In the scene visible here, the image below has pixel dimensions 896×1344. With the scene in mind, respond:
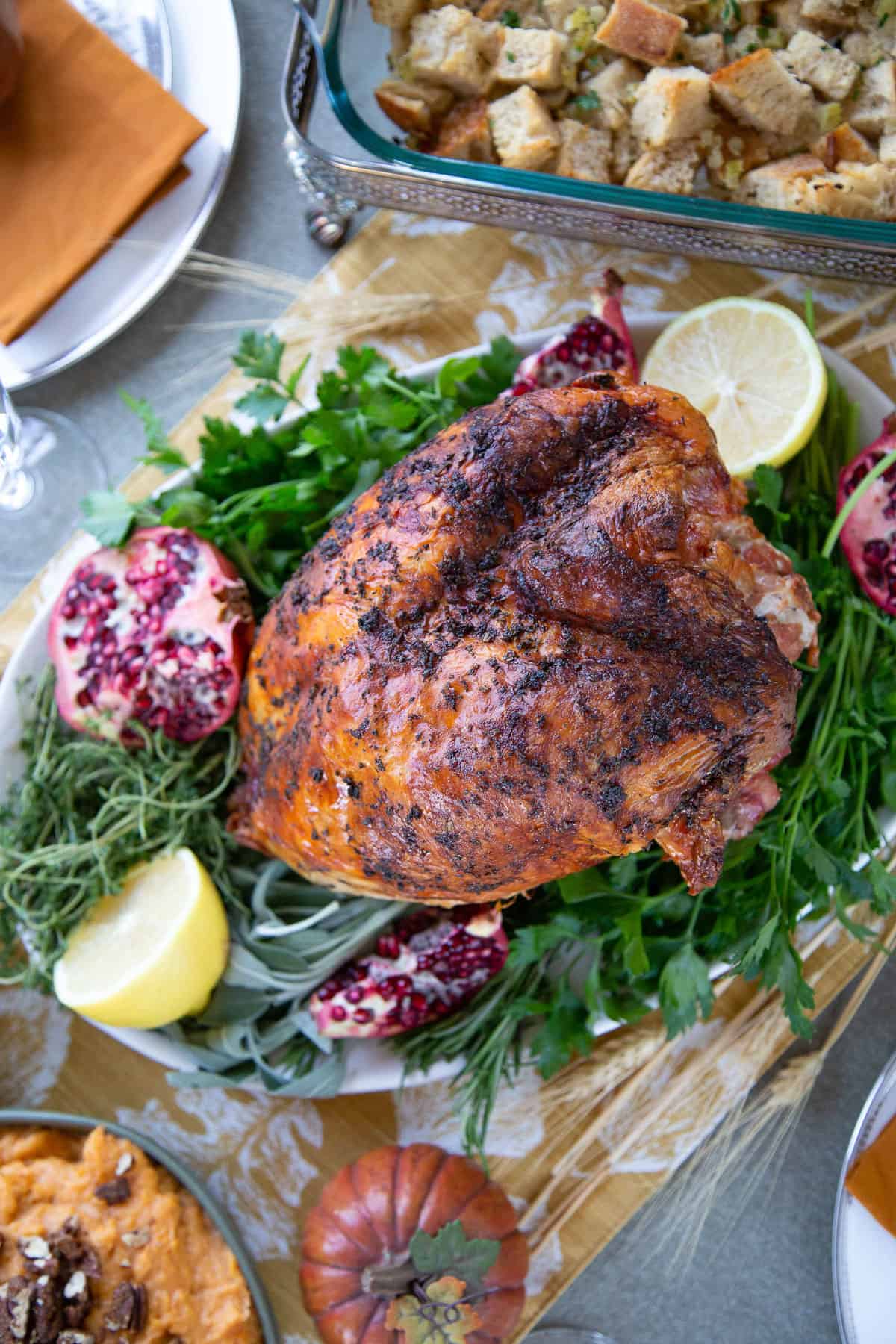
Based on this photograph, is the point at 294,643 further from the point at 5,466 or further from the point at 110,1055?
the point at 110,1055

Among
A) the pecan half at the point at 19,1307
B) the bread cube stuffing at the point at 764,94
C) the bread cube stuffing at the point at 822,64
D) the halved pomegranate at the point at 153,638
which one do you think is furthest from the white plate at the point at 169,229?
the pecan half at the point at 19,1307

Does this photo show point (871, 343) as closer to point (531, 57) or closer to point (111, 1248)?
point (531, 57)

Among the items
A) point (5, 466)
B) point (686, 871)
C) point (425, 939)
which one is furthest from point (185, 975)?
point (5, 466)

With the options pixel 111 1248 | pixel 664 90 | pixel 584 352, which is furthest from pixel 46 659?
pixel 664 90

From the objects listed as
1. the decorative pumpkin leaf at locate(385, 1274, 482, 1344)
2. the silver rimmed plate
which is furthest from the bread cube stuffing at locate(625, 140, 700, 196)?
the decorative pumpkin leaf at locate(385, 1274, 482, 1344)

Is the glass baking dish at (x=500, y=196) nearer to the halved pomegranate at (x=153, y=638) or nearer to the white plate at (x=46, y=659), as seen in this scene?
the white plate at (x=46, y=659)

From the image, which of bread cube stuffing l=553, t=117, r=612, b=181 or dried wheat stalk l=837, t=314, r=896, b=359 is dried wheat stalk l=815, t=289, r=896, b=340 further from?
bread cube stuffing l=553, t=117, r=612, b=181

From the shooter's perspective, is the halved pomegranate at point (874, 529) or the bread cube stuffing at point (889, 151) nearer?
the halved pomegranate at point (874, 529)

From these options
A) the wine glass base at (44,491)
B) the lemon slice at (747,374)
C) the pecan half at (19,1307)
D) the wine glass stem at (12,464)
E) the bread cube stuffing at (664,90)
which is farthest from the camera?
the wine glass base at (44,491)
